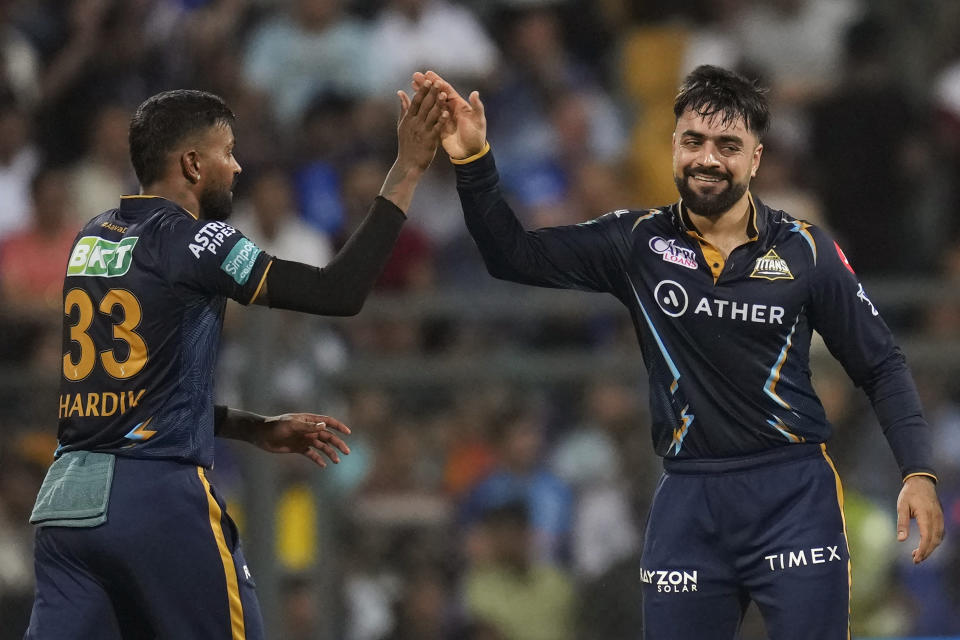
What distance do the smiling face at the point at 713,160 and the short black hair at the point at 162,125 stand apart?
4.60ft

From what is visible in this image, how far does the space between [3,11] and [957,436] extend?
21.8ft

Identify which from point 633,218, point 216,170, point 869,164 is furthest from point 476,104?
point 869,164

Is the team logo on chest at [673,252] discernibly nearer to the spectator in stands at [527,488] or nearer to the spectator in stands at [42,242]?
the spectator in stands at [527,488]

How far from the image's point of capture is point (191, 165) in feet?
15.9

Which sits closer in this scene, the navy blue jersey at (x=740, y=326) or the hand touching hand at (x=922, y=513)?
the hand touching hand at (x=922, y=513)

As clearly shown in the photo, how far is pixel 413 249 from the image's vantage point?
31.7 ft

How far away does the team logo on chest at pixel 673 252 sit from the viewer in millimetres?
5059

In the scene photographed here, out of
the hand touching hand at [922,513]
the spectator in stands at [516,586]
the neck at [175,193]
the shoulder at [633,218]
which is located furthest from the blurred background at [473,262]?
the neck at [175,193]

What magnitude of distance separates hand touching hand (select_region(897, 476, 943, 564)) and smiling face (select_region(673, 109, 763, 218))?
A: 39.9 inches

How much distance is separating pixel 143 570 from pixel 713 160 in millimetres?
2048

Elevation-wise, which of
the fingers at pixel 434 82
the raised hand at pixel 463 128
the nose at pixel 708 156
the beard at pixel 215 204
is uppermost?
the fingers at pixel 434 82

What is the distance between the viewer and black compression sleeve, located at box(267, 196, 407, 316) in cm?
464

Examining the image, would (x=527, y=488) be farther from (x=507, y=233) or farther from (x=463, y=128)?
(x=463, y=128)

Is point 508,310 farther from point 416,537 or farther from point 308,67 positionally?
point 308,67
